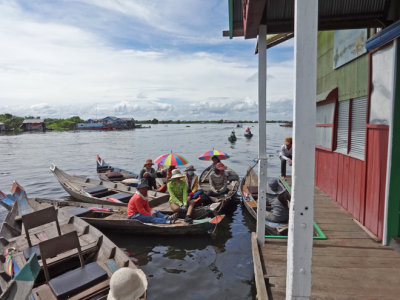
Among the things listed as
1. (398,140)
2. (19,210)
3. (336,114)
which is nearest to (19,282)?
(398,140)

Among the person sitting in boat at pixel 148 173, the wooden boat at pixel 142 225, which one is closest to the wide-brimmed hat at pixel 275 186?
the wooden boat at pixel 142 225

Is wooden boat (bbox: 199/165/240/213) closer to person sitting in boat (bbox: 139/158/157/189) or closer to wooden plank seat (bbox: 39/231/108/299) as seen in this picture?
person sitting in boat (bbox: 139/158/157/189)

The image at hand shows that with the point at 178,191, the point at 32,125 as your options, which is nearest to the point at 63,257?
the point at 178,191

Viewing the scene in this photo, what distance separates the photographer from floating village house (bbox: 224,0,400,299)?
2.14 metres

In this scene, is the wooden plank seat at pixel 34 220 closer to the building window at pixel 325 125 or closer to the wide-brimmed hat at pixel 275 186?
the wide-brimmed hat at pixel 275 186

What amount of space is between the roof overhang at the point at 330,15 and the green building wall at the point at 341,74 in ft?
3.64

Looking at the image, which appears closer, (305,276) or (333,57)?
(305,276)

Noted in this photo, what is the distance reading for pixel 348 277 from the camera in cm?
409

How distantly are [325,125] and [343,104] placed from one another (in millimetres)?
1432

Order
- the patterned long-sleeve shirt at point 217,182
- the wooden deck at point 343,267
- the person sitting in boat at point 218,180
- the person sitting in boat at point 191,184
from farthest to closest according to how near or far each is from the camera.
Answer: the patterned long-sleeve shirt at point 217,182, the person sitting in boat at point 218,180, the person sitting in boat at point 191,184, the wooden deck at point 343,267

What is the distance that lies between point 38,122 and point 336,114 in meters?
98.3

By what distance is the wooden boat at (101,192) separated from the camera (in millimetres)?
10156

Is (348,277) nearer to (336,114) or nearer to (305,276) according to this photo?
(305,276)

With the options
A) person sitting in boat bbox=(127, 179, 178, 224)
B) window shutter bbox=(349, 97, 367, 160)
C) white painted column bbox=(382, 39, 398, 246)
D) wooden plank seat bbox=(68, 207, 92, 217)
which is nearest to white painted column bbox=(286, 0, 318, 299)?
white painted column bbox=(382, 39, 398, 246)
